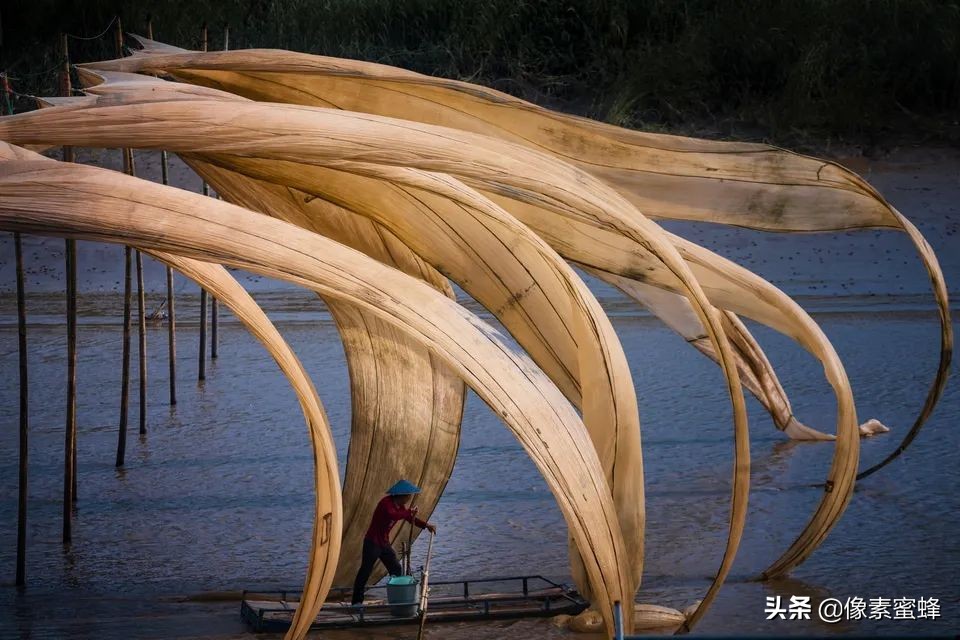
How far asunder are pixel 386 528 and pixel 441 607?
1.67 feet

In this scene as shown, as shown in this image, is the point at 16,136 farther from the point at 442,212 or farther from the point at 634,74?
the point at 634,74

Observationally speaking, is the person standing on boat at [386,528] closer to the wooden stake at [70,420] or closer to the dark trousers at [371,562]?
the dark trousers at [371,562]

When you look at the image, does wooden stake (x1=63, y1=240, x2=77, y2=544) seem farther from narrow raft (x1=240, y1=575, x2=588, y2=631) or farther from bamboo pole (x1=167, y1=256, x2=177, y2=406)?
bamboo pole (x1=167, y1=256, x2=177, y2=406)

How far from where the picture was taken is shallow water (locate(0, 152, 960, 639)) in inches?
273

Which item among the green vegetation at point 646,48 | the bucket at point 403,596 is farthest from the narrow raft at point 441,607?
the green vegetation at point 646,48

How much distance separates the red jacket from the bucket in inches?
7.6

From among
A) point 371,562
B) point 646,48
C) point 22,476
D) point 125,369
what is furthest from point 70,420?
point 646,48

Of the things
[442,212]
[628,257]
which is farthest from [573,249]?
[442,212]

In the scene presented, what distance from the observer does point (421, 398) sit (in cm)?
641

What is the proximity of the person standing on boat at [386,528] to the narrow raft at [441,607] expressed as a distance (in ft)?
0.55

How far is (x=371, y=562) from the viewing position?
6.37 meters

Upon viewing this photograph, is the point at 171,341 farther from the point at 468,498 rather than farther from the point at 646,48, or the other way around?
the point at 646,48

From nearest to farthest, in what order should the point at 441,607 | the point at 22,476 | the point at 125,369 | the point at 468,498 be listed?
the point at 441,607, the point at 22,476, the point at 468,498, the point at 125,369

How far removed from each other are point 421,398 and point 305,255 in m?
2.31
